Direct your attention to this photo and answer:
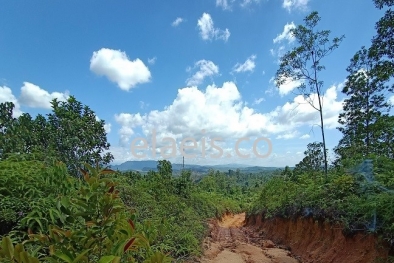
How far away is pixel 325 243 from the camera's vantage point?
6.98 metres

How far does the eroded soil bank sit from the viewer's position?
5.24 metres

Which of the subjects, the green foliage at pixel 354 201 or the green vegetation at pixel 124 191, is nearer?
the green vegetation at pixel 124 191

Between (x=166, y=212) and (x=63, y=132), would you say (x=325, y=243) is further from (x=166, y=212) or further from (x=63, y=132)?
(x=63, y=132)

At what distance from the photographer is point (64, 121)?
1017 centimetres

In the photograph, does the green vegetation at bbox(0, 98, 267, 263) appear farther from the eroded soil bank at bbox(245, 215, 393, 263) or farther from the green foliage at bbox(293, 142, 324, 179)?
the green foliage at bbox(293, 142, 324, 179)

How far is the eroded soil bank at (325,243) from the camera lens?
5.24 meters

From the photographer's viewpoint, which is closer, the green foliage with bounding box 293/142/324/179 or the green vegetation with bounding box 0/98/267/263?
the green vegetation with bounding box 0/98/267/263

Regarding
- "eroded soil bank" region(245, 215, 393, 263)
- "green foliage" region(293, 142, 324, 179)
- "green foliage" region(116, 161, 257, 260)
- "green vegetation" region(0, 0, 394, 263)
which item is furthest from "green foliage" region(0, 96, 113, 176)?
"green foliage" region(293, 142, 324, 179)

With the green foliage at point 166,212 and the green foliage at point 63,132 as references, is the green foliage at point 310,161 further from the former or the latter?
the green foliage at point 63,132

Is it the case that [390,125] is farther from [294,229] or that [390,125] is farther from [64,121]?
[64,121]

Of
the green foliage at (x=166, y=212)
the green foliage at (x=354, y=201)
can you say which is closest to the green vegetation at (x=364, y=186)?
the green foliage at (x=354, y=201)

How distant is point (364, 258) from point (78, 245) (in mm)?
5945

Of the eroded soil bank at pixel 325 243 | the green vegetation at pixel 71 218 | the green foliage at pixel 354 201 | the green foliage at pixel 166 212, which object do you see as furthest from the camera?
the green foliage at pixel 166 212

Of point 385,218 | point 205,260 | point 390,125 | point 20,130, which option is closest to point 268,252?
point 205,260
